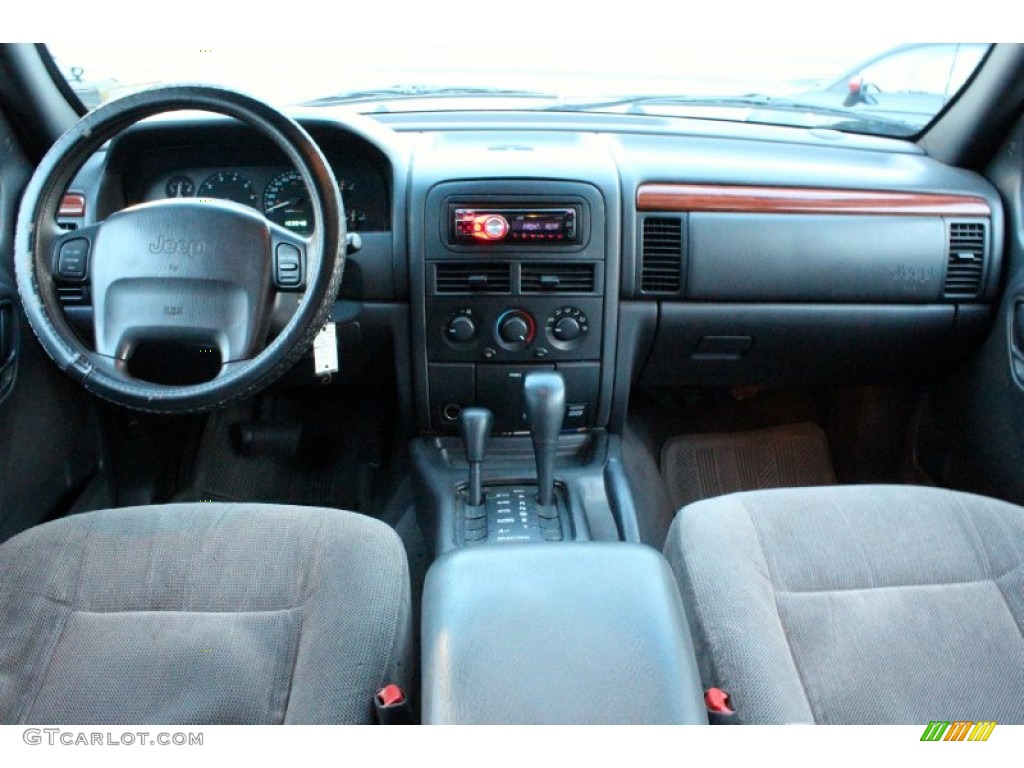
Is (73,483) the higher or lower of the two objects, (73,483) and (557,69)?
the lower

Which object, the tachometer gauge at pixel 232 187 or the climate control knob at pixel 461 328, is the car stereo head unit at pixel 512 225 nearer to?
the climate control knob at pixel 461 328

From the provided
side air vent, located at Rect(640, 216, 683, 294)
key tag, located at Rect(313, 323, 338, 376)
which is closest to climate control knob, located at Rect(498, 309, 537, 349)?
side air vent, located at Rect(640, 216, 683, 294)

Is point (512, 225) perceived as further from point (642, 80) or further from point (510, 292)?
point (642, 80)

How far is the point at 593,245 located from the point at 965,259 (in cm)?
93

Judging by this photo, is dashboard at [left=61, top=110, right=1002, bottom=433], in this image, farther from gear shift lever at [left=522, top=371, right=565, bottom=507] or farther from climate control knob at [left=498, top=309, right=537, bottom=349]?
gear shift lever at [left=522, top=371, right=565, bottom=507]

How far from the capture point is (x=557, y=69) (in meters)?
2.07

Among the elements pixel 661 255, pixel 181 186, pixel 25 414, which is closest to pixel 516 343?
pixel 661 255

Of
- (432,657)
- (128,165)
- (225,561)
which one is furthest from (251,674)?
(128,165)

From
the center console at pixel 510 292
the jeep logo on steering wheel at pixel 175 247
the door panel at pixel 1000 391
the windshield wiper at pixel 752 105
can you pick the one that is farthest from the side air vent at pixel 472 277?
the door panel at pixel 1000 391

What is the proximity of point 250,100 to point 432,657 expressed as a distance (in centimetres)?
92

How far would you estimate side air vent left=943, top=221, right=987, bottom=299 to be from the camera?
1834 millimetres

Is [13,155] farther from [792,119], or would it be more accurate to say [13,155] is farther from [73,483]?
[792,119]

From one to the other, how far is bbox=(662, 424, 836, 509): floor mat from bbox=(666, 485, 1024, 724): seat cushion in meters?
1.00

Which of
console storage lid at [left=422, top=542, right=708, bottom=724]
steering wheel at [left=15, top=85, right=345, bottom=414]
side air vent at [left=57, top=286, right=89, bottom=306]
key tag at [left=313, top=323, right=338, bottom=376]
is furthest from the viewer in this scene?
key tag at [left=313, top=323, right=338, bottom=376]
